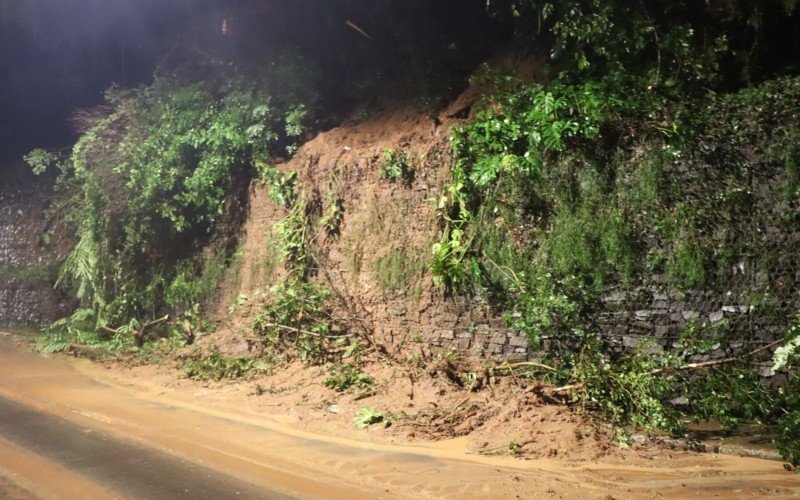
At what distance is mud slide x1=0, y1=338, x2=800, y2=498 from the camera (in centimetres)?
479

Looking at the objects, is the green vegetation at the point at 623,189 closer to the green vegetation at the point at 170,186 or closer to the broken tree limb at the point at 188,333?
the green vegetation at the point at 170,186

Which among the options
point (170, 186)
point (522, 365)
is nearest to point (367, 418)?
point (522, 365)

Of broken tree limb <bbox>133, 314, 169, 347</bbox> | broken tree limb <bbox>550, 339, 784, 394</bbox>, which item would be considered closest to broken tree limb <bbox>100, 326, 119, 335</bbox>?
broken tree limb <bbox>133, 314, 169, 347</bbox>

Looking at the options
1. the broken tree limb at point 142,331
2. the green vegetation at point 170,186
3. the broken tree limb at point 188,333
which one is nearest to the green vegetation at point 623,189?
the green vegetation at point 170,186

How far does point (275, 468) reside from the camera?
5.39 metres

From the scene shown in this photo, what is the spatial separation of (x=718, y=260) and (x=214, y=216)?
8.57m

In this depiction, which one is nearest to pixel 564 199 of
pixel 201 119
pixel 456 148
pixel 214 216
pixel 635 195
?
pixel 635 195

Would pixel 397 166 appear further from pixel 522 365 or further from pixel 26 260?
pixel 26 260

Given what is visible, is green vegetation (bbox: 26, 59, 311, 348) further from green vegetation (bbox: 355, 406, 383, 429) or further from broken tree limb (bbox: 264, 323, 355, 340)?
green vegetation (bbox: 355, 406, 383, 429)

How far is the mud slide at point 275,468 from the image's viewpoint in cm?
479

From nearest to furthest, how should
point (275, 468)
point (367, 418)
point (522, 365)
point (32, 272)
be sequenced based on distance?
1. point (275, 468)
2. point (367, 418)
3. point (522, 365)
4. point (32, 272)

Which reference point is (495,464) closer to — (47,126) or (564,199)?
(564,199)

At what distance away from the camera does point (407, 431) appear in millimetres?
6277

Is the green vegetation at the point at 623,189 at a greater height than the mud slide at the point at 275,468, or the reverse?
the green vegetation at the point at 623,189
